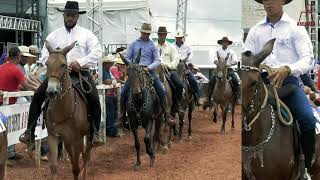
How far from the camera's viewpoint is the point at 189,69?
18500 millimetres

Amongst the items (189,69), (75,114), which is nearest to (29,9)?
(189,69)

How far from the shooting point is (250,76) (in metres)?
5.07

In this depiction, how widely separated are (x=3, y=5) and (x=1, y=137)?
2334cm

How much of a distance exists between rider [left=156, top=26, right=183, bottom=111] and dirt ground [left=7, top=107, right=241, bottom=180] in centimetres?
162

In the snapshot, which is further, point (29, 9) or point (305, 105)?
point (29, 9)

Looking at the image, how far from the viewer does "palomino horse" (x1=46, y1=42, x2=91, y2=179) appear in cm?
796

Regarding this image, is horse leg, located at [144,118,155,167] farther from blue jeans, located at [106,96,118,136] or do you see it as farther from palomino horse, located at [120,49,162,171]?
blue jeans, located at [106,96,118,136]

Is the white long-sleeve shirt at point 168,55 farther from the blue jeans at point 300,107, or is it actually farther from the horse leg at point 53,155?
the blue jeans at point 300,107

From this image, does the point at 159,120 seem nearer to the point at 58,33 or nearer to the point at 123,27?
the point at 58,33

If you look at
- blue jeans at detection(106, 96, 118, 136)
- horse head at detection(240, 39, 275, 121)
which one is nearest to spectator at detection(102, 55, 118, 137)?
blue jeans at detection(106, 96, 118, 136)

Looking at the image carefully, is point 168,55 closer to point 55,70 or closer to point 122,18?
point 55,70

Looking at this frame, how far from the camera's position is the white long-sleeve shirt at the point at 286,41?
581cm

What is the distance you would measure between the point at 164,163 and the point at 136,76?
216cm

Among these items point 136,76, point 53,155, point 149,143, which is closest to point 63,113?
point 53,155
